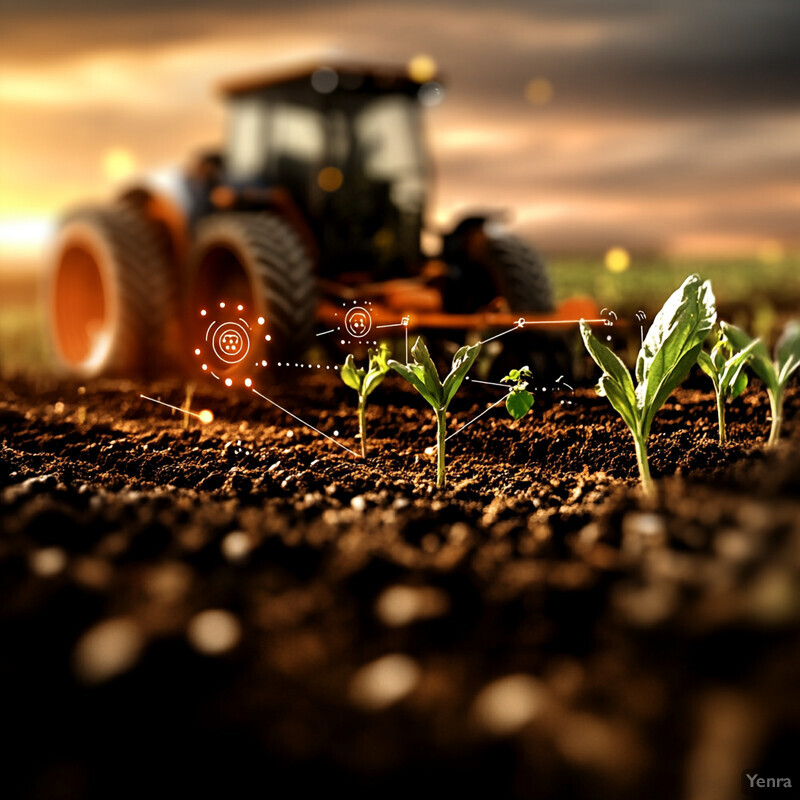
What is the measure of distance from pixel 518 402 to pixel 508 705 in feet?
6.53

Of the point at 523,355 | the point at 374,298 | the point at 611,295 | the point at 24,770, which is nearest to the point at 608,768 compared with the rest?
the point at 24,770

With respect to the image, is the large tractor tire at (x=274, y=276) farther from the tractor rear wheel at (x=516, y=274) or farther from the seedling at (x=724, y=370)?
the seedling at (x=724, y=370)

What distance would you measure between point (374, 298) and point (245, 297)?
→ 2.95ft

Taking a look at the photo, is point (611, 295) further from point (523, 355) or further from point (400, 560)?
point (400, 560)

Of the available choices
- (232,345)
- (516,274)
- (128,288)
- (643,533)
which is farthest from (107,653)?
(128,288)

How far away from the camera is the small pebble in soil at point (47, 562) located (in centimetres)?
155

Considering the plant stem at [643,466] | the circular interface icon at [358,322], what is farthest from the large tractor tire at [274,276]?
the plant stem at [643,466]

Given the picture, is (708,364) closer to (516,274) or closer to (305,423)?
(305,423)

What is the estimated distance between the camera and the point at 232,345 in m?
4.79

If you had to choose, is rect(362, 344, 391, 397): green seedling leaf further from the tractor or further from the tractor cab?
the tractor cab

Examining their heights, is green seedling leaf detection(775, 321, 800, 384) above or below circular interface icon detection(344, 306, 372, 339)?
→ below

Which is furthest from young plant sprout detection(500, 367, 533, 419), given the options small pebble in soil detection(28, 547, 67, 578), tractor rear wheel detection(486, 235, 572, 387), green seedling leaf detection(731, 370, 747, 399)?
tractor rear wheel detection(486, 235, 572, 387)

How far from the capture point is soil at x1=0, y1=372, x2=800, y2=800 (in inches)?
40.3

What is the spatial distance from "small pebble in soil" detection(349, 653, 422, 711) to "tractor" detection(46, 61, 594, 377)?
410cm
